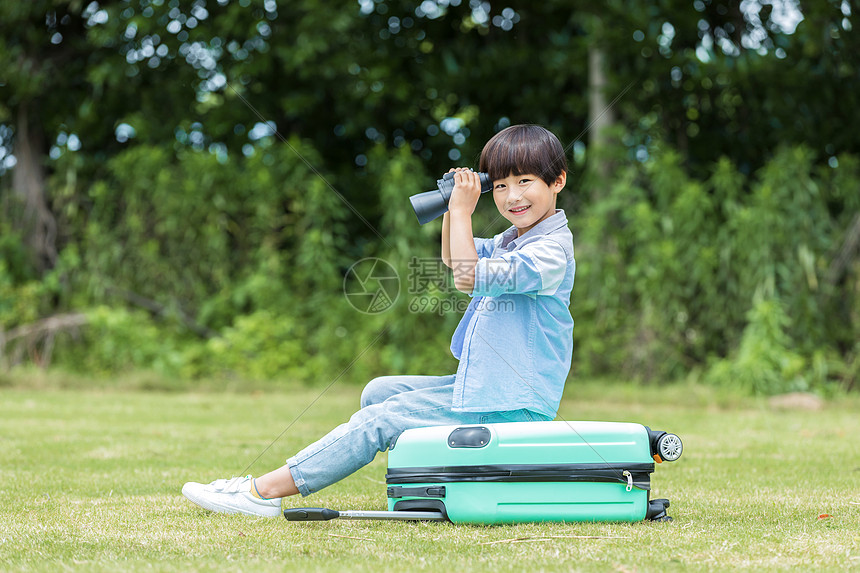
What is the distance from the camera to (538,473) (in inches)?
98.5

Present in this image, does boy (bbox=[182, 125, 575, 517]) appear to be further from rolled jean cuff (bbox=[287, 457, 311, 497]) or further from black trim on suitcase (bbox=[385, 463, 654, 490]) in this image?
black trim on suitcase (bbox=[385, 463, 654, 490])

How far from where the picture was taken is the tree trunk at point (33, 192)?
9.33m

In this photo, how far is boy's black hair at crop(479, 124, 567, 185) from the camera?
2713 mm

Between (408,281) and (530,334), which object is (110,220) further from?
(530,334)

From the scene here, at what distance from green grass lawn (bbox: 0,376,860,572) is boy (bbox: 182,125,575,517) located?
124mm

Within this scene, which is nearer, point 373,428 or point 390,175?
point 373,428

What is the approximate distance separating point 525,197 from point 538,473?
809 millimetres

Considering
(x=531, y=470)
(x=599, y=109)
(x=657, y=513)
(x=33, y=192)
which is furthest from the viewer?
(x=33, y=192)

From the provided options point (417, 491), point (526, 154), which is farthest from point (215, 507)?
point (526, 154)

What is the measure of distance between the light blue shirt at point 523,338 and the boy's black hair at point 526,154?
190 millimetres

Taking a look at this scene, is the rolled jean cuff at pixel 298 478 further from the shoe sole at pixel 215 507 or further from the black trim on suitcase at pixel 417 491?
the black trim on suitcase at pixel 417 491

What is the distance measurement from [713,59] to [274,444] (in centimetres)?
511

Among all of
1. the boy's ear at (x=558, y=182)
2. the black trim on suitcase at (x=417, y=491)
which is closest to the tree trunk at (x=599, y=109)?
the boy's ear at (x=558, y=182)

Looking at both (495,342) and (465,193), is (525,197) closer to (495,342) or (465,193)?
(465,193)
